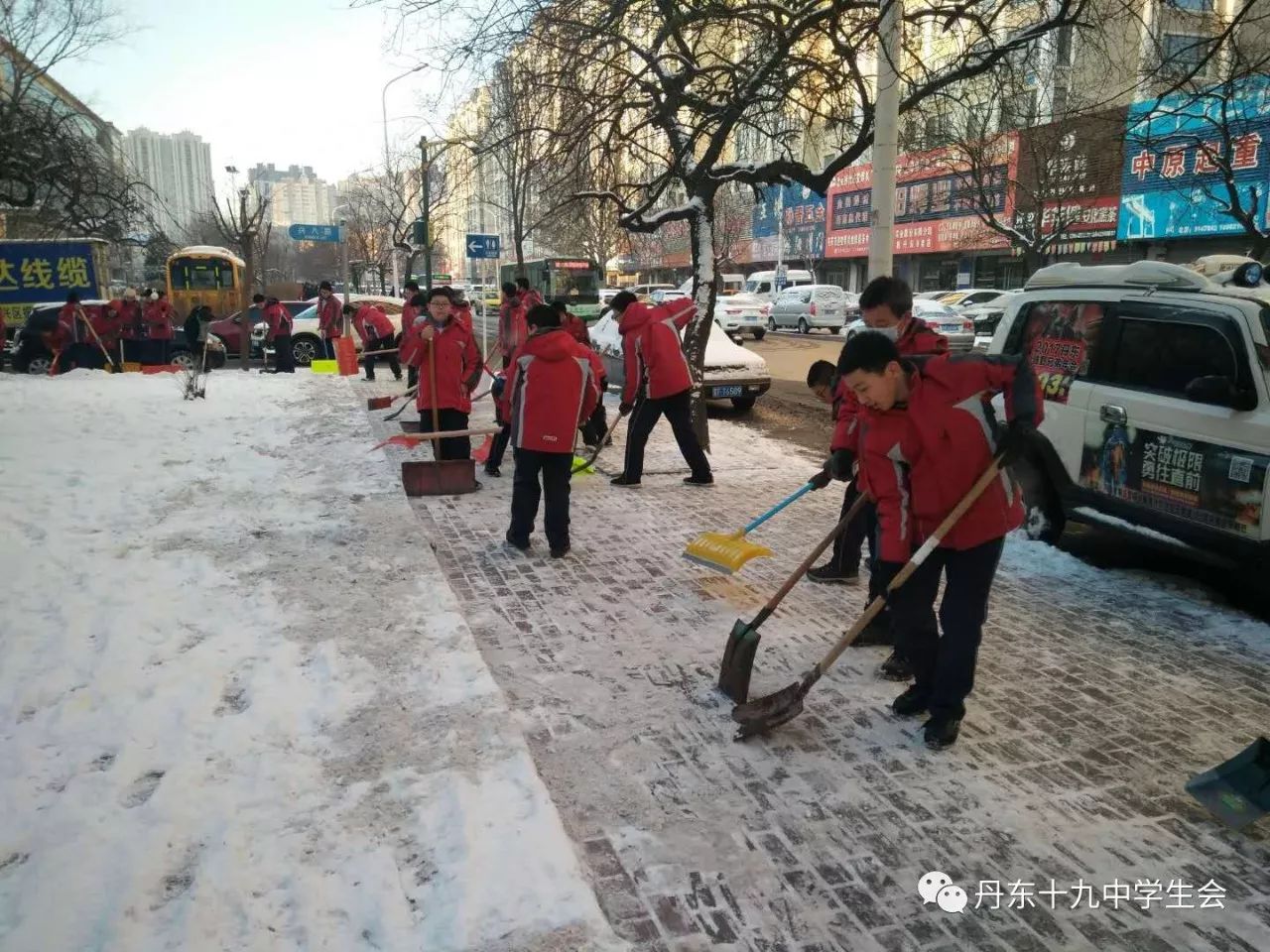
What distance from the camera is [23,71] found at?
21.9 metres

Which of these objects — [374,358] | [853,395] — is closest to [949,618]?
[853,395]

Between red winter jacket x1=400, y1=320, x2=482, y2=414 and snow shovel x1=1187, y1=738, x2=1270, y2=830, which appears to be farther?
red winter jacket x1=400, y1=320, x2=482, y2=414

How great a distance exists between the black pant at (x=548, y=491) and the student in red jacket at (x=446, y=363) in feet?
7.28

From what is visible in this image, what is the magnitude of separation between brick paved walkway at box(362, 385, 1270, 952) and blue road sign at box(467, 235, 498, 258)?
13.5 m

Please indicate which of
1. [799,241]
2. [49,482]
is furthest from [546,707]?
[799,241]

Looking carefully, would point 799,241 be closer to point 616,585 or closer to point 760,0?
point 760,0

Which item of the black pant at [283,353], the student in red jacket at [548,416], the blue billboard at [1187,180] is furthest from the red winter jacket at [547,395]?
the blue billboard at [1187,180]

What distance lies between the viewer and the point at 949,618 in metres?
3.60

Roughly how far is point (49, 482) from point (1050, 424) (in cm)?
772

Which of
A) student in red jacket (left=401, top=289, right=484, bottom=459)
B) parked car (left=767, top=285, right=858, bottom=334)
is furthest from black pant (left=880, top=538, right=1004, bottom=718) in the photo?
parked car (left=767, top=285, right=858, bottom=334)

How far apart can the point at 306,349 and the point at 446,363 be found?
45.0 ft

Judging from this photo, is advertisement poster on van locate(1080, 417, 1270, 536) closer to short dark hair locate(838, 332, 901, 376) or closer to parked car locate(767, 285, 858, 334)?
short dark hair locate(838, 332, 901, 376)

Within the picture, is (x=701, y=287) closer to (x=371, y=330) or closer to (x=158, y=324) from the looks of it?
(x=371, y=330)

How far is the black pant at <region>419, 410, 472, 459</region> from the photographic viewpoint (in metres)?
8.39
